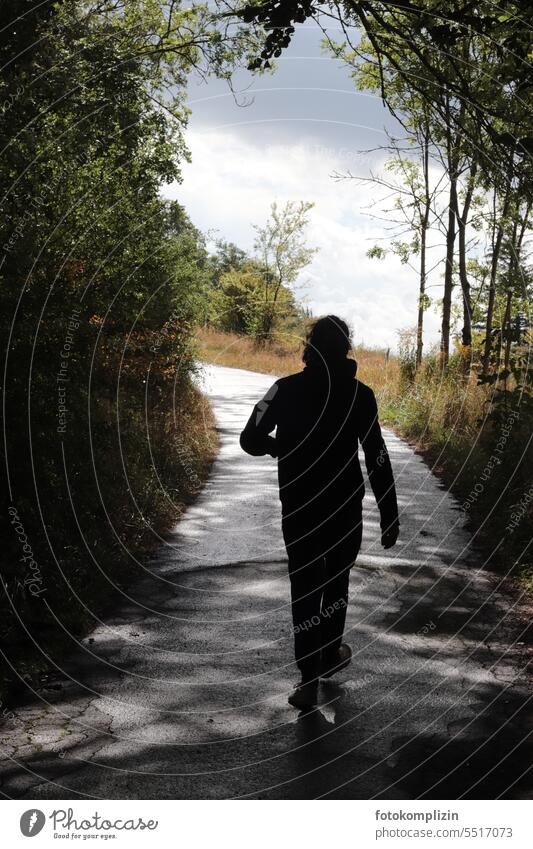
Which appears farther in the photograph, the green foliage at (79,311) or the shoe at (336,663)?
the green foliage at (79,311)

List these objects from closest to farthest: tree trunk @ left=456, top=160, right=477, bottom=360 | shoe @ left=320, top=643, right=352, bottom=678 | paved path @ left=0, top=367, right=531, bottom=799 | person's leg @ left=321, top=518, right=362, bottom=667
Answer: paved path @ left=0, top=367, right=531, bottom=799, person's leg @ left=321, top=518, right=362, bottom=667, shoe @ left=320, top=643, right=352, bottom=678, tree trunk @ left=456, top=160, right=477, bottom=360

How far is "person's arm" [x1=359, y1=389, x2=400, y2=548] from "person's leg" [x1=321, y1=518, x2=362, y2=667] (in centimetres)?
18

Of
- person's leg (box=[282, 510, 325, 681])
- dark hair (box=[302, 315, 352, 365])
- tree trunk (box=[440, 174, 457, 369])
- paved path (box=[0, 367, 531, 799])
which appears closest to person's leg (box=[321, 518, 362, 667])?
person's leg (box=[282, 510, 325, 681])

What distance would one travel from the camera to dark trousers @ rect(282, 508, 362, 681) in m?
5.17

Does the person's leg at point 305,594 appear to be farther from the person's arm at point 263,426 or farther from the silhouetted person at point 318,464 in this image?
the person's arm at point 263,426

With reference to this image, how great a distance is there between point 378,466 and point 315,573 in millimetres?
Result: 713

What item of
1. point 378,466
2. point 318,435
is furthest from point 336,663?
point 318,435

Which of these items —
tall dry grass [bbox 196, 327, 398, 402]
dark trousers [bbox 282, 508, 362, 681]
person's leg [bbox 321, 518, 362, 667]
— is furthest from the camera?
tall dry grass [bbox 196, 327, 398, 402]

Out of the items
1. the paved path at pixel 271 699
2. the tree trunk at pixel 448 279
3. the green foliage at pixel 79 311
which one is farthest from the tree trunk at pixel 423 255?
the paved path at pixel 271 699

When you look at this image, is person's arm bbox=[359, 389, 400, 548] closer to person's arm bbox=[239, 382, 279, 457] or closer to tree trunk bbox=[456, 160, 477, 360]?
person's arm bbox=[239, 382, 279, 457]

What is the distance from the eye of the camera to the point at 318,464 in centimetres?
502

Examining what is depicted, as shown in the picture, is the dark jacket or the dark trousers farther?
the dark trousers

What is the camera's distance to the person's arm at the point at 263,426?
5.13 metres

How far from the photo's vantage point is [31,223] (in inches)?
316
